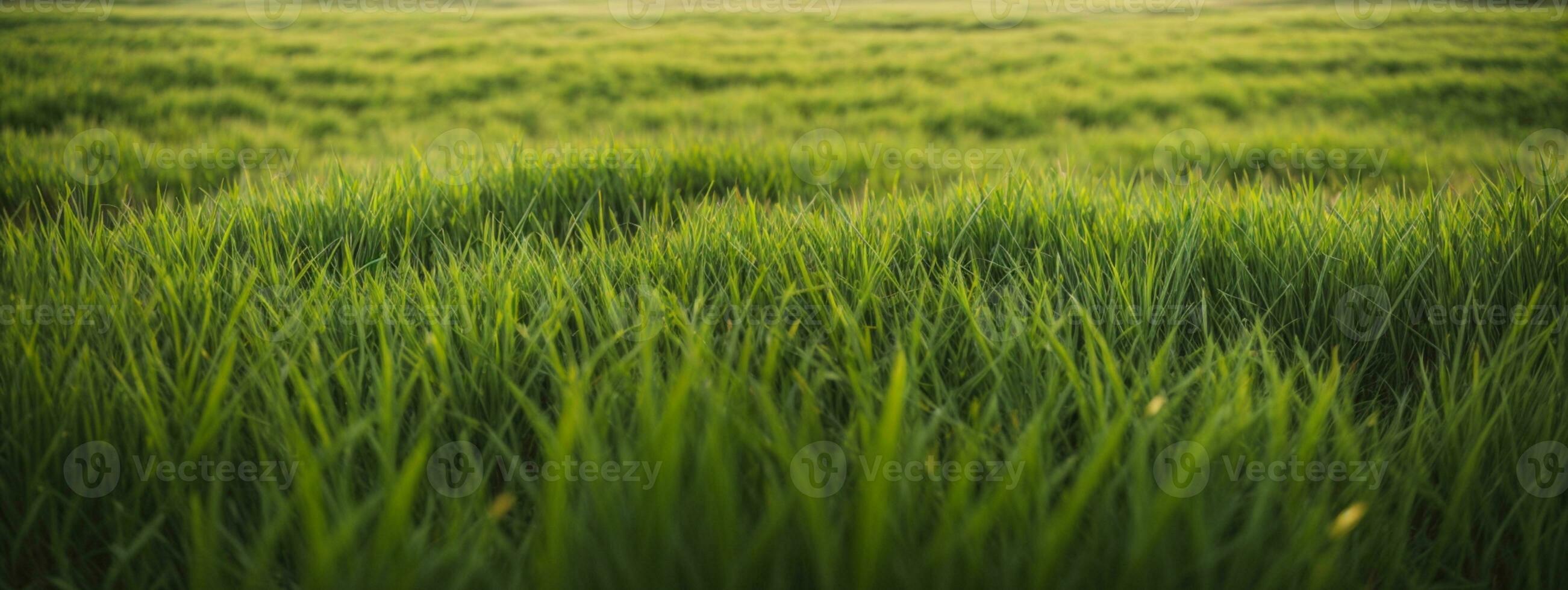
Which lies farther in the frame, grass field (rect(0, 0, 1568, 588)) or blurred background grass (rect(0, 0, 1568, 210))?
blurred background grass (rect(0, 0, 1568, 210))

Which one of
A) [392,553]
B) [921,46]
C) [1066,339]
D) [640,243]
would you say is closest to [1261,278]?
[1066,339]

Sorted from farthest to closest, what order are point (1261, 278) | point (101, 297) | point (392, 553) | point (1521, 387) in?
point (1261, 278), point (101, 297), point (1521, 387), point (392, 553)

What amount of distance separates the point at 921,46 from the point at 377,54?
712cm

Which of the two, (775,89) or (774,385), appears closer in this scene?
(774,385)

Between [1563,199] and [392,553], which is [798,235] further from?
[1563,199]

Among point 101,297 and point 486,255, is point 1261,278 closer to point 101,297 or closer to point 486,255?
point 486,255

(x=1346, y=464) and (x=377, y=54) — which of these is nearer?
(x=1346, y=464)

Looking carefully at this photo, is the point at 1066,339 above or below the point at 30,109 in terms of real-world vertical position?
below

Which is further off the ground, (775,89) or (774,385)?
(775,89)

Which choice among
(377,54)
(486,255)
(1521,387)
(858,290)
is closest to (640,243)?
(486,255)

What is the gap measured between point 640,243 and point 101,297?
100 cm

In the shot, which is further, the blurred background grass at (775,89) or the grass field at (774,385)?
the blurred background grass at (775,89)

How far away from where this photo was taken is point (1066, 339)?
47.7 inches

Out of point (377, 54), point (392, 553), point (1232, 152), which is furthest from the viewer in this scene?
point (377, 54)
